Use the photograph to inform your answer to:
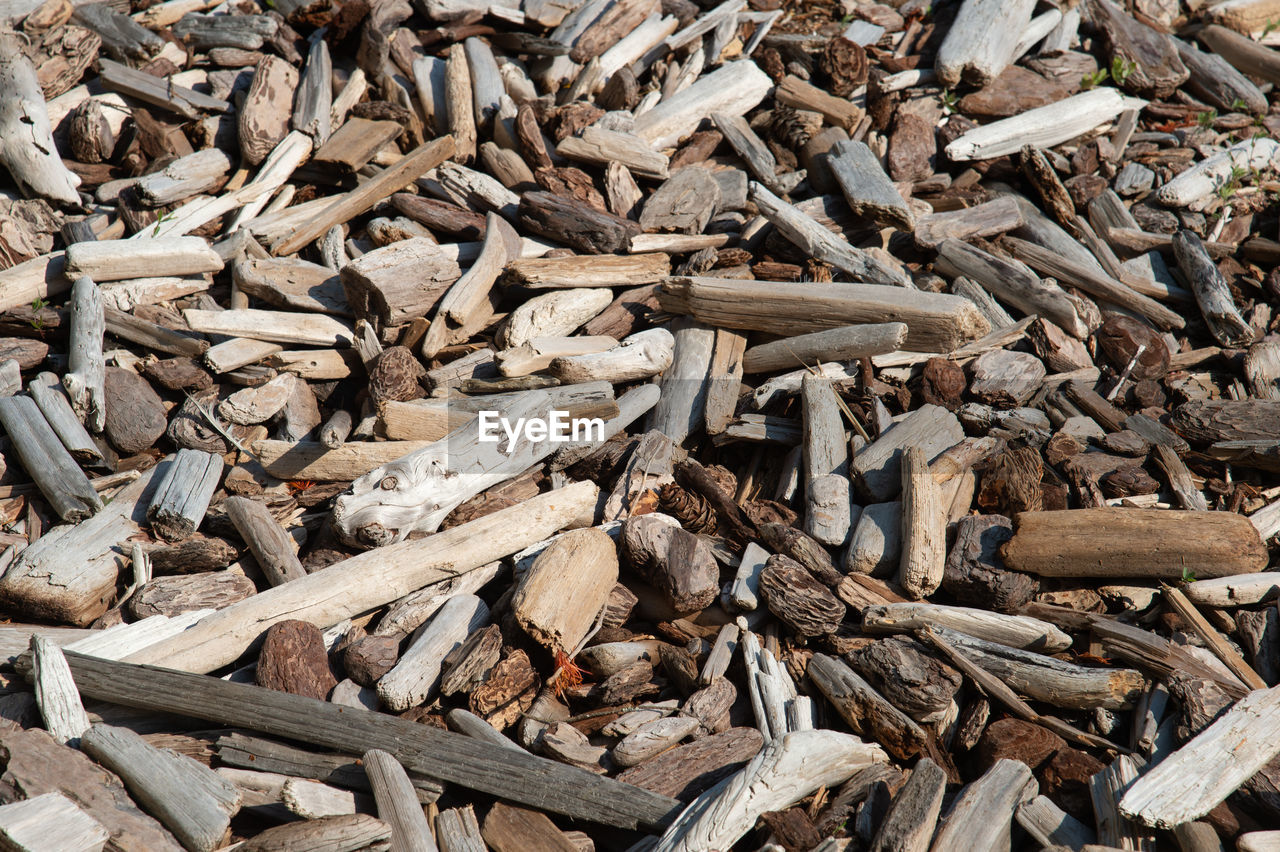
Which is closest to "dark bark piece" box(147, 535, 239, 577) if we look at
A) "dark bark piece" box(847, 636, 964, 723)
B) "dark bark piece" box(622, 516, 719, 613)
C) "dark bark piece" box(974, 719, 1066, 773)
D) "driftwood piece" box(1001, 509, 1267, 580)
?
"dark bark piece" box(622, 516, 719, 613)

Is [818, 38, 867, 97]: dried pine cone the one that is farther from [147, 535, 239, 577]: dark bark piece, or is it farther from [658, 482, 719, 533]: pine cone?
[147, 535, 239, 577]: dark bark piece

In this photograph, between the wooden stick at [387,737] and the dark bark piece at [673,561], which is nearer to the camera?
the wooden stick at [387,737]

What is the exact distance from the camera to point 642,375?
4684mm

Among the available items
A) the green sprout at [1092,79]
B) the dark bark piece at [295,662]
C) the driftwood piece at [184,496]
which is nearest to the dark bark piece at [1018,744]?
the dark bark piece at [295,662]

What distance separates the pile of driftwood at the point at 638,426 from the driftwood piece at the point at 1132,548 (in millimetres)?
18

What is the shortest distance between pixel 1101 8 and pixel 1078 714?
18.9 feet

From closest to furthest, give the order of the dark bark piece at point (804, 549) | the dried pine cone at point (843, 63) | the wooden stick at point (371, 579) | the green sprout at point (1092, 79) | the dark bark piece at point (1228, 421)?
the wooden stick at point (371, 579)
the dark bark piece at point (804, 549)
the dark bark piece at point (1228, 421)
the dried pine cone at point (843, 63)
the green sprout at point (1092, 79)

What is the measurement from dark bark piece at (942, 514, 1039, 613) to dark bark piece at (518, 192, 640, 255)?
2.63m

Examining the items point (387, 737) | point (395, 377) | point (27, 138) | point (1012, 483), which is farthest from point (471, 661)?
point (27, 138)

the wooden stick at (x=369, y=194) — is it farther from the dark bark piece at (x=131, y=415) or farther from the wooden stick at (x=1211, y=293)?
the wooden stick at (x=1211, y=293)

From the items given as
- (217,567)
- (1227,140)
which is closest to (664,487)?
(217,567)

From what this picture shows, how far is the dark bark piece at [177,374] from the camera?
14.9 feet

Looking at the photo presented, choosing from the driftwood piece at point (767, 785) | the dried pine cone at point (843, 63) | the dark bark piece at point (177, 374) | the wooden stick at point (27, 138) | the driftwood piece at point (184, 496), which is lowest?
the driftwood piece at point (767, 785)

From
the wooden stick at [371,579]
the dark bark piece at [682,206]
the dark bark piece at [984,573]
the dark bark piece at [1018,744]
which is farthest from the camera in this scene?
the dark bark piece at [682,206]
